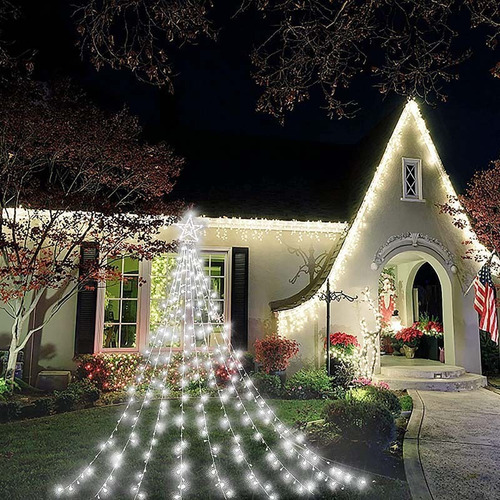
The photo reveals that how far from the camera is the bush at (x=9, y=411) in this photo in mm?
7352

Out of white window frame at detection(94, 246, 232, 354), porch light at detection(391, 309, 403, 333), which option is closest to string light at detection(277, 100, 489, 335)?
white window frame at detection(94, 246, 232, 354)

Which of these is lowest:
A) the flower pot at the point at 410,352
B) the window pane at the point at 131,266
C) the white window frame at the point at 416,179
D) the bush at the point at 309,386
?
the bush at the point at 309,386

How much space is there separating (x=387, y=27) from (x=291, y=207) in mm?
6643

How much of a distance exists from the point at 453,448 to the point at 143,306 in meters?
6.73

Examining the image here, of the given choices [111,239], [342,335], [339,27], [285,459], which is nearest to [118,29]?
[339,27]

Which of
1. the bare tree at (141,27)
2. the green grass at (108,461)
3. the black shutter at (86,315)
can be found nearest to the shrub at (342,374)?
the green grass at (108,461)

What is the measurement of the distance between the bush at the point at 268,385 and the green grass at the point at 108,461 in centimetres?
129

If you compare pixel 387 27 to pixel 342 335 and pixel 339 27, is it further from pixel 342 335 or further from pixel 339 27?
pixel 342 335

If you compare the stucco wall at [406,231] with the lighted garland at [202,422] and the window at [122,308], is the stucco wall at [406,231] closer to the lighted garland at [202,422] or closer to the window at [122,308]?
the lighted garland at [202,422]

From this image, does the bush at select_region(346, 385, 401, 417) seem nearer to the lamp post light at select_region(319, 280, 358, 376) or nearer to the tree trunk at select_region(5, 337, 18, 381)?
the lamp post light at select_region(319, 280, 358, 376)

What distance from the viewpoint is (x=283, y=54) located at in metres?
5.00

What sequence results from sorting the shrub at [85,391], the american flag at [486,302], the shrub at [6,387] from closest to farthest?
the shrub at [6,387] < the shrub at [85,391] < the american flag at [486,302]

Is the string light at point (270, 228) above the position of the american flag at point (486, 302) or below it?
above

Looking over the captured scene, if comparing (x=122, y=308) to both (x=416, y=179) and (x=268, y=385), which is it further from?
(x=416, y=179)
